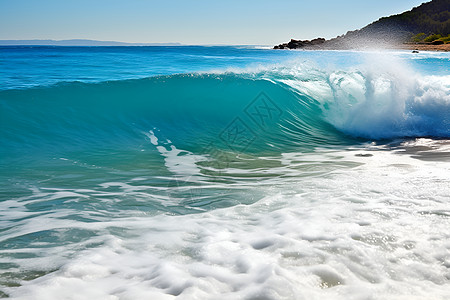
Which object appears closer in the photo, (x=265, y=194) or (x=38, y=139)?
(x=265, y=194)

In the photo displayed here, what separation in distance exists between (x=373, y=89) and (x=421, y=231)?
7546 millimetres

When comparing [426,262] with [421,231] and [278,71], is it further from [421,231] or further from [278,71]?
[278,71]

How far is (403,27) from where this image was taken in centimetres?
10038

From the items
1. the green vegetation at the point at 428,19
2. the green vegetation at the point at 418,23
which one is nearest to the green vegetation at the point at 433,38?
the green vegetation at the point at 418,23

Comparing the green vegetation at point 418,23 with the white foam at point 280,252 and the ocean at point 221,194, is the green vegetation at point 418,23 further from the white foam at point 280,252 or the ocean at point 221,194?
the white foam at point 280,252

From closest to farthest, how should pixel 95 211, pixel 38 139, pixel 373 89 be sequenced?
pixel 95 211 < pixel 38 139 < pixel 373 89

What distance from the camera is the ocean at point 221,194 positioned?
8.25 feet

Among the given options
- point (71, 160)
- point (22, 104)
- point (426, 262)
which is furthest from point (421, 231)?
point (22, 104)

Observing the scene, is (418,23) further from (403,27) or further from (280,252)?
(280,252)

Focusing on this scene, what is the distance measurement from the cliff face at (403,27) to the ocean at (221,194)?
84.3 meters

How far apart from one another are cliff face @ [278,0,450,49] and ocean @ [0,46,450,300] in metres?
84.3

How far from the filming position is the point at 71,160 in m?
5.88

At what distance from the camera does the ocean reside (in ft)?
8.25

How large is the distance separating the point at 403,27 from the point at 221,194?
112 m
